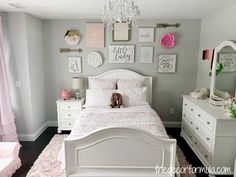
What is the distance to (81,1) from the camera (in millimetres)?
2506

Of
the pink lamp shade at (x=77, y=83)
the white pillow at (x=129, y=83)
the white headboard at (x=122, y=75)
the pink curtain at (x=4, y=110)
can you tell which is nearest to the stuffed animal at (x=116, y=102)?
the white pillow at (x=129, y=83)

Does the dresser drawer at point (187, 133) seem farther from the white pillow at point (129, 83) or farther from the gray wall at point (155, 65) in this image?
the white pillow at point (129, 83)

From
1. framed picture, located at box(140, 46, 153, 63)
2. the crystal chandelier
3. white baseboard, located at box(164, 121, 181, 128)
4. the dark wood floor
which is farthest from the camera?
white baseboard, located at box(164, 121, 181, 128)

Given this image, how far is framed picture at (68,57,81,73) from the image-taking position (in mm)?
3959

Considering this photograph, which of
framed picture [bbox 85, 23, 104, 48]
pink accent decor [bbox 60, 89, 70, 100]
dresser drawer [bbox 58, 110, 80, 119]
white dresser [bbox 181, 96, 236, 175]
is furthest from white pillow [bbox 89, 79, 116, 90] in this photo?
white dresser [bbox 181, 96, 236, 175]

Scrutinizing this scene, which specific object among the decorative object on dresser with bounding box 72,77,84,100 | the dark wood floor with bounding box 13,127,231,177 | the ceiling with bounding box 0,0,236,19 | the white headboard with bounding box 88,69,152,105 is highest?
the ceiling with bounding box 0,0,236,19

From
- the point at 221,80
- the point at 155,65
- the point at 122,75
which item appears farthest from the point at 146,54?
the point at 221,80

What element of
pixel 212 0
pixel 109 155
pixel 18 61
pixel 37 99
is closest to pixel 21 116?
pixel 37 99

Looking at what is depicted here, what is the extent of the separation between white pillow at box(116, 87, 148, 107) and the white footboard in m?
1.39

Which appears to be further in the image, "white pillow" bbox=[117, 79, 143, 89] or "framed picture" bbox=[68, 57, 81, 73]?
"framed picture" bbox=[68, 57, 81, 73]

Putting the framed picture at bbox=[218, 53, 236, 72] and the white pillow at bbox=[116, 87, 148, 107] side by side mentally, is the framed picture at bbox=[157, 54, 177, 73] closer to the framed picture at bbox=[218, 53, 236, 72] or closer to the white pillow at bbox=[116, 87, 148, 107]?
the white pillow at bbox=[116, 87, 148, 107]

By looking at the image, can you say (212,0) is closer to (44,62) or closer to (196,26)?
(196,26)

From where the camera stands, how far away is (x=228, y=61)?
288 cm

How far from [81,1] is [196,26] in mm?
2433
